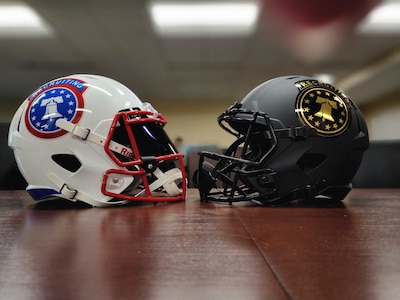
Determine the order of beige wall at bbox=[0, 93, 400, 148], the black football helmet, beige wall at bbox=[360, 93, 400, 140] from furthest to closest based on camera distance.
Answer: beige wall at bbox=[0, 93, 400, 148] < beige wall at bbox=[360, 93, 400, 140] < the black football helmet

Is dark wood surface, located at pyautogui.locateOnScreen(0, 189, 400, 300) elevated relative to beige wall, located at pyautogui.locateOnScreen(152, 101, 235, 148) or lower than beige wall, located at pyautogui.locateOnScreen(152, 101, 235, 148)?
lower

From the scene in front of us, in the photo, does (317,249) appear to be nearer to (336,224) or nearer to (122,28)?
(336,224)

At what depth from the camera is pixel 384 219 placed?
1.73 feet

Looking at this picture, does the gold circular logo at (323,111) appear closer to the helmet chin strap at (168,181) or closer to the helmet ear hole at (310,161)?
the helmet ear hole at (310,161)

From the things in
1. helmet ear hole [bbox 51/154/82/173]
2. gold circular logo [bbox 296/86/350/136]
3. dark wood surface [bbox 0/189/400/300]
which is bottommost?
dark wood surface [bbox 0/189/400/300]

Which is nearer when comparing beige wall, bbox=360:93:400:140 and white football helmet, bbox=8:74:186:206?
white football helmet, bbox=8:74:186:206

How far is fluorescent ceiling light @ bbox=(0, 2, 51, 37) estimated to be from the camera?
209 centimetres

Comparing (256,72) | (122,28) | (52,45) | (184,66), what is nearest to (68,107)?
(122,28)

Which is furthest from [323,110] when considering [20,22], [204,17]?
[20,22]

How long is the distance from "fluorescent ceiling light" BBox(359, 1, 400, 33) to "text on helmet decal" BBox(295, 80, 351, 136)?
1.70 meters

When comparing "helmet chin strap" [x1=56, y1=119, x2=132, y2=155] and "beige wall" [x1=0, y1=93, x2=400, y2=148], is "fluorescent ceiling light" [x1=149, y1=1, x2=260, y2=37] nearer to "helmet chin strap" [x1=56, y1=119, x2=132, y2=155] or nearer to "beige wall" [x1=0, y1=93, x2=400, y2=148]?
"helmet chin strap" [x1=56, y1=119, x2=132, y2=155]

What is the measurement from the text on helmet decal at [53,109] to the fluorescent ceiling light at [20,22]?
1685 millimetres

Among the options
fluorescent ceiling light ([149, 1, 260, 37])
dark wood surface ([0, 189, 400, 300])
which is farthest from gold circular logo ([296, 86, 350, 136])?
fluorescent ceiling light ([149, 1, 260, 37])

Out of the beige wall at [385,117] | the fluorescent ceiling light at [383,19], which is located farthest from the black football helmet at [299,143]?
the beige wall at [385,117]
